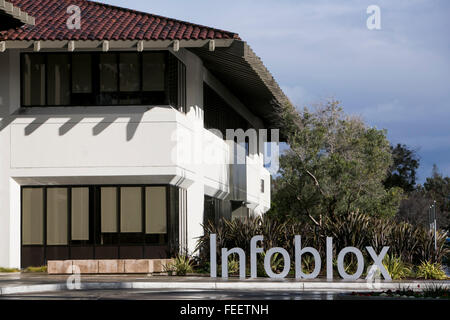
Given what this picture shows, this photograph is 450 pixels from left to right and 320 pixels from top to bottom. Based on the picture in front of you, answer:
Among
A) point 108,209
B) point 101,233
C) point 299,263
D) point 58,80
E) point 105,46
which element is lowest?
point 299,263

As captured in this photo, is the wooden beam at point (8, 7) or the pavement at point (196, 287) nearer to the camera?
the pavement at point (196, 287)

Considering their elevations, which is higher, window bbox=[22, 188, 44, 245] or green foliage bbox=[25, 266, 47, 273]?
window bbox=[22, 188, 44, 245]

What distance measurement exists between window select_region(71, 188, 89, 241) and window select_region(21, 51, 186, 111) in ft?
10.4

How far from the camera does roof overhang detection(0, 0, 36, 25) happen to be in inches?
974

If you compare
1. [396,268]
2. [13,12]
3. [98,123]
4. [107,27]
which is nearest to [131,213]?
[98,123]

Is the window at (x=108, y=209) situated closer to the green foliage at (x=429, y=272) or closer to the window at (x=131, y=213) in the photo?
the window at (x=131, y=213)

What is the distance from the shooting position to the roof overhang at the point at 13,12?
24.7 meters

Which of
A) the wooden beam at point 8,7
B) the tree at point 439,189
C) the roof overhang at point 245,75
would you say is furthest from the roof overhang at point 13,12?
the tree at point 439,189

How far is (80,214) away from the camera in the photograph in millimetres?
31312

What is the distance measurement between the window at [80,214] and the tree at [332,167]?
327 inches

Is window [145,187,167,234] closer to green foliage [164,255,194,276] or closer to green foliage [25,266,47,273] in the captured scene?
green foliage [164,255,194,276]

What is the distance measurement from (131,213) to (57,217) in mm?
2617

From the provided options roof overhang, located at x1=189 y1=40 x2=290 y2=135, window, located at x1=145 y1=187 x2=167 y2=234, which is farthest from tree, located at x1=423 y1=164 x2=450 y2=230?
window, located at x1=145 y1=187 x2=167 y2=234

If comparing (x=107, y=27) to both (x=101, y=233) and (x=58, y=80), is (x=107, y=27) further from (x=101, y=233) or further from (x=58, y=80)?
(x=101, y=233)
